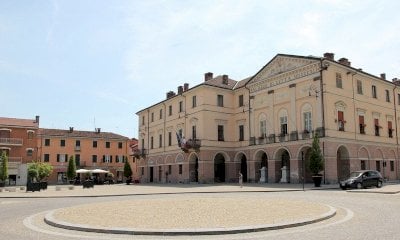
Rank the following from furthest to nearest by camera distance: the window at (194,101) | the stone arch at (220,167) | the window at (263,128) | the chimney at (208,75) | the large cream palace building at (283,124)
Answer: the chimney at (208,75) → the window at (194,101) → the stone arch at (220,167) → the window at (263,128) → the large cream palace building at (283,124)

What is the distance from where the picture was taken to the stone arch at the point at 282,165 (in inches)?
1513

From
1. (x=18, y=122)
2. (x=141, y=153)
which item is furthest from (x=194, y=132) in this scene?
(x=18, y=122)

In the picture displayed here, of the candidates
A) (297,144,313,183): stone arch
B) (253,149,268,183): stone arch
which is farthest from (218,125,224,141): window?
(297,144,313,183): stone arch

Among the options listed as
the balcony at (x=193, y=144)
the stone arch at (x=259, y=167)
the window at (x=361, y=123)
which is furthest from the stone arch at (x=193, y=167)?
the window at (x=361, y=123)

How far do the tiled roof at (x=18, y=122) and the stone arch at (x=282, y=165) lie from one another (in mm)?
40527

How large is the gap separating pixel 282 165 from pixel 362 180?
12413 mm

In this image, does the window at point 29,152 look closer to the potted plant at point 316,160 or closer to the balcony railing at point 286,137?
the balcony railing at point 286,137

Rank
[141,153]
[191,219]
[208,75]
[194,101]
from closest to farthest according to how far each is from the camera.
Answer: [191,219] < [194,101] < [208,75] < [141,153]

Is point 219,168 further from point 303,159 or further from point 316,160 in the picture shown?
point 316,160

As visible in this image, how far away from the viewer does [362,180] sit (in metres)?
28.7

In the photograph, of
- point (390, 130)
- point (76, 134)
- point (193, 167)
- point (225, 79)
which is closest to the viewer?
point (390, 130)

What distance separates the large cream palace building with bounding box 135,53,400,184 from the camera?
118ft

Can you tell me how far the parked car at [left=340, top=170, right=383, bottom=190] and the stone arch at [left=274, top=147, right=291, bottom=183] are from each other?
9.54 metres

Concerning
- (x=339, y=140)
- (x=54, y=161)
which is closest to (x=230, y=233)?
(x=339, y=140)
